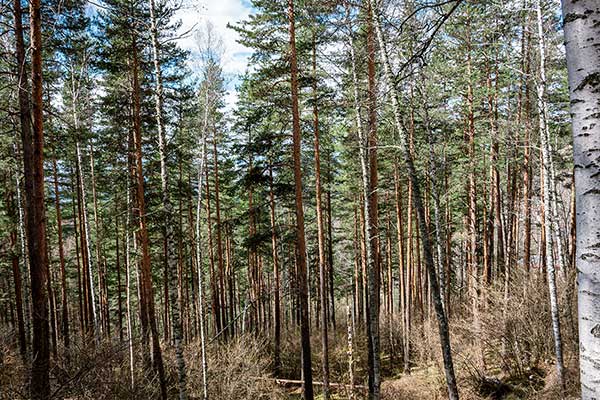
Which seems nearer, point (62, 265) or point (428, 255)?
point (428, 255)

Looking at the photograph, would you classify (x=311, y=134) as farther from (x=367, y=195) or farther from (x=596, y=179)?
(x=596, y=179)

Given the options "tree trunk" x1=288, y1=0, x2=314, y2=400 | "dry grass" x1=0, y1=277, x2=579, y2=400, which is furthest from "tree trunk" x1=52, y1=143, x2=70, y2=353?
"tree trunk" x1=288, y1=0, x2=314, y2=400

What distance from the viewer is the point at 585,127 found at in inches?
60.6

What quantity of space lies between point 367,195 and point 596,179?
7451 millimetres

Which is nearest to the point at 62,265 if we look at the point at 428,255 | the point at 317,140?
the point at 317,140

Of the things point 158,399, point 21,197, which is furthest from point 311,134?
point 21,197

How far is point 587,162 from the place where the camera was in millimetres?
Result: 1521

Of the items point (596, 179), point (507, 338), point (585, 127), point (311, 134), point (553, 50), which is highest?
point (553, 50)

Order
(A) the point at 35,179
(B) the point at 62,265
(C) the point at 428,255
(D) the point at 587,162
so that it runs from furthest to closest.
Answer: (B) the point at 62,265
(A) the point at 35,179
(C) the point at 428,255
(D) the point at 587,162

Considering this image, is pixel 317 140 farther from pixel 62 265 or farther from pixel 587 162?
pixel 62 265

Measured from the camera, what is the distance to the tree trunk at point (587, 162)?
1.50 metres

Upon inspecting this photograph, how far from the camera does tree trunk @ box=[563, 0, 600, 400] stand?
1.50 meters

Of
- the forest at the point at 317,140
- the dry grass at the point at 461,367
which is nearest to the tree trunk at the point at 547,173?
the forest at the point at 317,140

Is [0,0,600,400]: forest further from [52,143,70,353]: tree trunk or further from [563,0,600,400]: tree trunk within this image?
[563,0,600,400]: tree trunk
